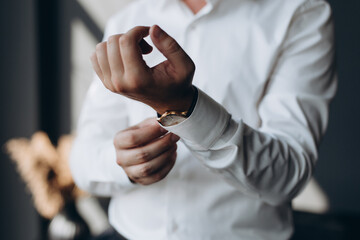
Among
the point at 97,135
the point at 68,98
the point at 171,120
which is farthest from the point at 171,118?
the point at 68,98

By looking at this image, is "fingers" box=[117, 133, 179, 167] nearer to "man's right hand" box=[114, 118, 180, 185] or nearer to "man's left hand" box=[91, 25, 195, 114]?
"man's right hand" box=[114, 118, 180, 185]

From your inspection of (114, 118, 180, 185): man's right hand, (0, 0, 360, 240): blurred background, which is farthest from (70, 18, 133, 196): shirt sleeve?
(0, 0, 360, 240): blurred background

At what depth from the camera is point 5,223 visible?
2037 mm

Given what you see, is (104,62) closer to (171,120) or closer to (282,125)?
(171,120)

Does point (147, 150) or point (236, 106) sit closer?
point (147, 150)

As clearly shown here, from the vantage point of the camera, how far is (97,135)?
821 millimetres

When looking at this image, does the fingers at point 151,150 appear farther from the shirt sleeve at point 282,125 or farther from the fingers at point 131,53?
the fingers at point 131,53

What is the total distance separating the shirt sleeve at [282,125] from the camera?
1.63ft

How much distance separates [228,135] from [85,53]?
1940 millimetres

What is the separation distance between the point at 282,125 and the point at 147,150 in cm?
29

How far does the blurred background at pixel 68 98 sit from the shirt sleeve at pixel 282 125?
1079mm

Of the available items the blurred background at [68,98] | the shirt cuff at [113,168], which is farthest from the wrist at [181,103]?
the blurred background at [68,98]

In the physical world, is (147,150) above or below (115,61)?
below

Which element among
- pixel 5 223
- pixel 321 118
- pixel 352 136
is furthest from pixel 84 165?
pixel 5 223
